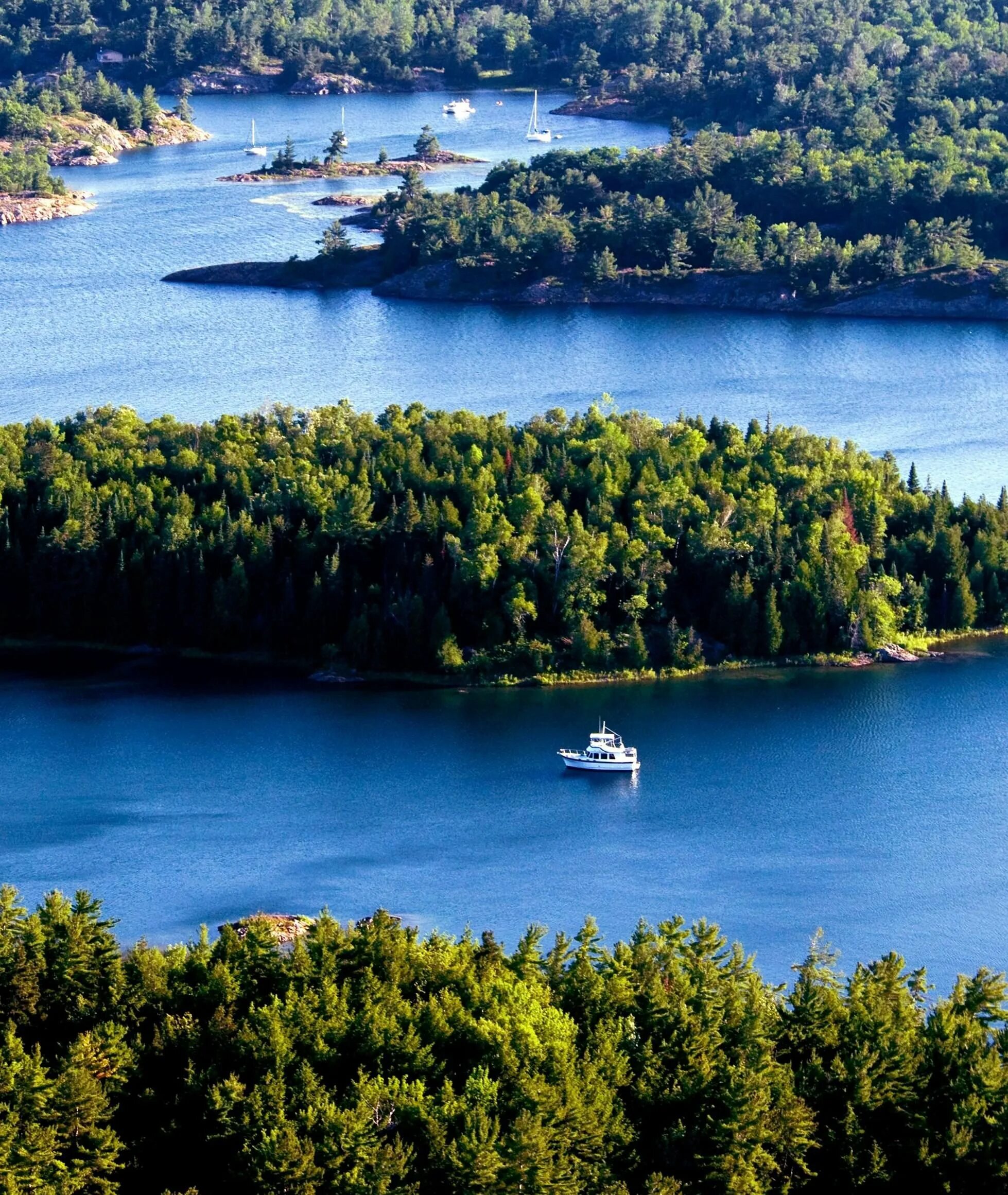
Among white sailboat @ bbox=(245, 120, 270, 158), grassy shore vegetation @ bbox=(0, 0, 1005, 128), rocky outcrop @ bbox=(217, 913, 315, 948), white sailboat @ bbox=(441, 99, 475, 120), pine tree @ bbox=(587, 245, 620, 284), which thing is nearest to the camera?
rocky outcrop @ bbox=(217, 913, 315, 948)

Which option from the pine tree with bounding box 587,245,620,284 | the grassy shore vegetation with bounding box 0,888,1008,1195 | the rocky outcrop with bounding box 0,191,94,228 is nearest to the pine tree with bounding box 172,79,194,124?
the rocky outcrop with bounding box 0,191,94,228

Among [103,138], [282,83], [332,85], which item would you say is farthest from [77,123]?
[332,85]

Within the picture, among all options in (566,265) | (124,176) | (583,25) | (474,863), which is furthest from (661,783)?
(583,25)

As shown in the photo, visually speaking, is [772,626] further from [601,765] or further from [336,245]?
[336,245]

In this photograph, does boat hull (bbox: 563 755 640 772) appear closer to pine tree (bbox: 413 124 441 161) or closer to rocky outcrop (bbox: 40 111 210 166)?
pine tree (bbox: 413 124 441 161)

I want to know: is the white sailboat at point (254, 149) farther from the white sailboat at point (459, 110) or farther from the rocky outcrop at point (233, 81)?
the rocky outcrop at point (233, 81)
